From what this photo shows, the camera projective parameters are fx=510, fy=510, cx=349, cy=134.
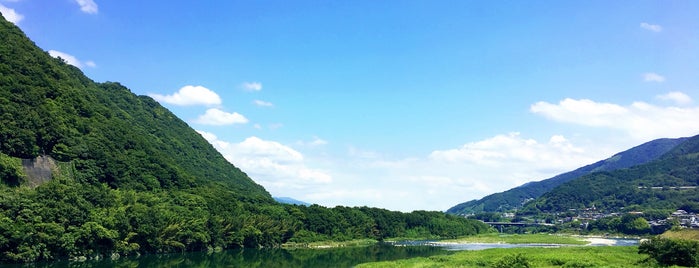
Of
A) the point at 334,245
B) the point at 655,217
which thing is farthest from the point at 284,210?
the point at 655,217

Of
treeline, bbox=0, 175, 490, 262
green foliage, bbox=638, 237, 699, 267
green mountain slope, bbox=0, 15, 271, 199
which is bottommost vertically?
green foliage, bbox=638, 237, 699, 267

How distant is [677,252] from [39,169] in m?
86.0

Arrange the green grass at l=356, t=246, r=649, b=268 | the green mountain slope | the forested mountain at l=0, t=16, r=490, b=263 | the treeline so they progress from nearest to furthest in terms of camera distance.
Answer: the green grass at l=356, t=246, r=649, b=268 < the treeline < the forested mountain at l=0, t=16, r=490, b=263 < the green mountain slope

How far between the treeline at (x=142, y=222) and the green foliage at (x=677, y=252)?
64830 millimetres

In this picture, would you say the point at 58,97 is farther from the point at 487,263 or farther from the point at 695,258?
the point at 695,258

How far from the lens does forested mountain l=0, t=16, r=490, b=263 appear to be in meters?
64.3

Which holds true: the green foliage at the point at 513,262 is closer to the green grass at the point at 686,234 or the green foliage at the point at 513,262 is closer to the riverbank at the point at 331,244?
the green grass at the point at 686,234

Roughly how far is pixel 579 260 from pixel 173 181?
92874 mm

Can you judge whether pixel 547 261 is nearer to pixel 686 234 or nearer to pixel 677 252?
pixel 677 252

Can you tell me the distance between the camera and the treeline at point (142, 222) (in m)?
61.2

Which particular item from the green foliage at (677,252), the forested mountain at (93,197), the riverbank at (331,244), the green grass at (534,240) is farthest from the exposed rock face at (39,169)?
the green grass at (534,240)

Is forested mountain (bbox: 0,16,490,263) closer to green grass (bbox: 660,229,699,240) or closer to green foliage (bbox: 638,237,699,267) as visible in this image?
green foliage (bbox: 638,237,699,267)

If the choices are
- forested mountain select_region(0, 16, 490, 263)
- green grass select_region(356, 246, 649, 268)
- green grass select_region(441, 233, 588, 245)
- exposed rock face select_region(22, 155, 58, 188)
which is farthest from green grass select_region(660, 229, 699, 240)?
exposed rock face select_region(22, 155, 58, 188)

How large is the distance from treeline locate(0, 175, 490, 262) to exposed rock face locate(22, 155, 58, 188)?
3.35m
